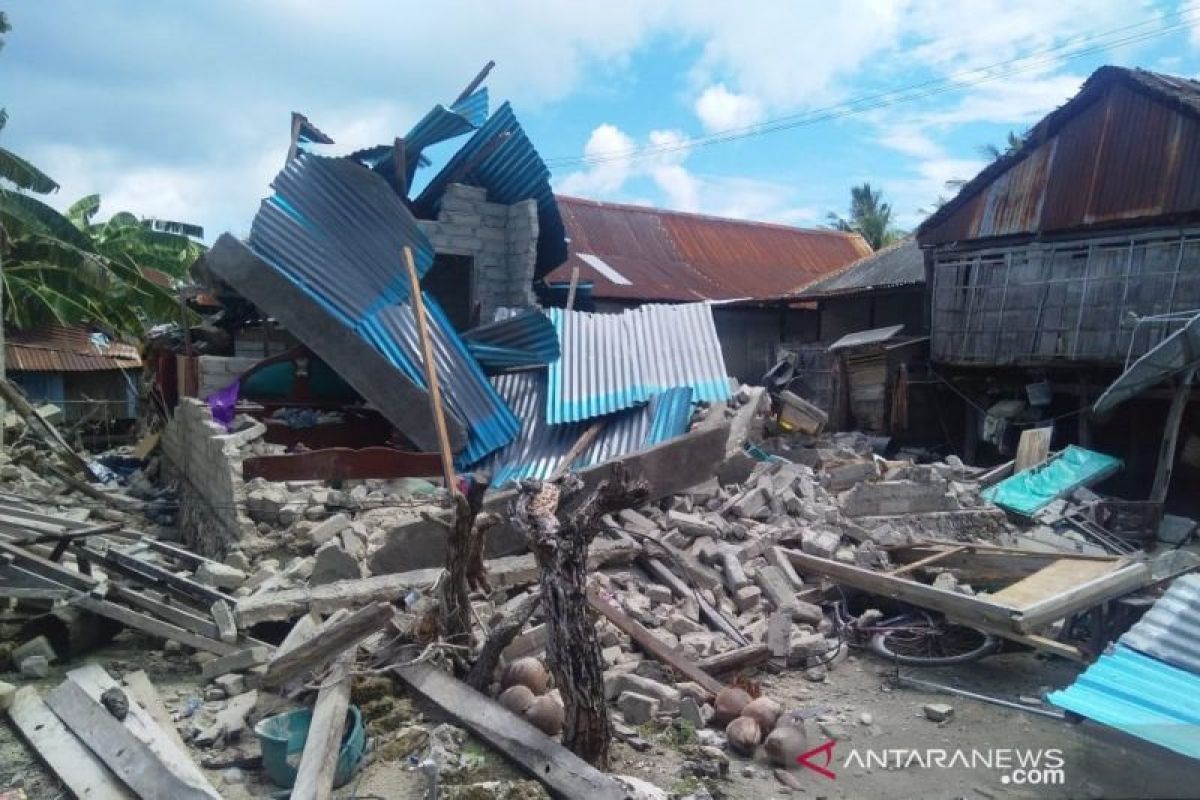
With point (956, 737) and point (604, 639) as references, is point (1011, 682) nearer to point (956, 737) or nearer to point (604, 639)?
point (956, 737)

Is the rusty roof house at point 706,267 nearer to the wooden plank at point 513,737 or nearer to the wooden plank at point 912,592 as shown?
the wooden plank at point 912,592

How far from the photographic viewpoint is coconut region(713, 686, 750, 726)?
5.16m

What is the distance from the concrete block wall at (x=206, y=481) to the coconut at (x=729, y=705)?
14.2ft

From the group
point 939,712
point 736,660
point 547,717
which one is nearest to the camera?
point 547,717

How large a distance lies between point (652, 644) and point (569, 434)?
364 centimetres

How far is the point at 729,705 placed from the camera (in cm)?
519

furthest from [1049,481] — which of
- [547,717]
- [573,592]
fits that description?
[573,592]

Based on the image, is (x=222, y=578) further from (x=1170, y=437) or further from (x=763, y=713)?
(x=1170, y=437)

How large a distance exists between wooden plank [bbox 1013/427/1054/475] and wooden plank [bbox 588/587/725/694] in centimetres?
844

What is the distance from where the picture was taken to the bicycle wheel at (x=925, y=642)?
649cm

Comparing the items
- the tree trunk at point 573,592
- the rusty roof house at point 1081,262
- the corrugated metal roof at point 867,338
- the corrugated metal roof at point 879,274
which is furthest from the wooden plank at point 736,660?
the corrugated metal roof at point 879,274

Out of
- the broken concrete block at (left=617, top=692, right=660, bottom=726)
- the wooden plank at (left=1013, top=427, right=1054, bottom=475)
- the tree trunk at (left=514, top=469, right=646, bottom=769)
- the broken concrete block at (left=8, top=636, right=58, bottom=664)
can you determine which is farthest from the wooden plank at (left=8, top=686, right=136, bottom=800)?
the wooden plank at (left=1013, top=427, right=1054, bottom=475)

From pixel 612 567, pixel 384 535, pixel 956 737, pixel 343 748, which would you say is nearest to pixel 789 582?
pixel 612 567

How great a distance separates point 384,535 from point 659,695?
2868 mm
